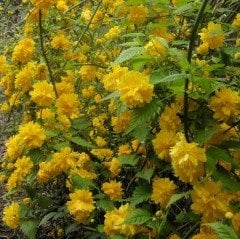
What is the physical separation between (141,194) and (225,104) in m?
0.53

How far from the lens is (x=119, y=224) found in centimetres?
185

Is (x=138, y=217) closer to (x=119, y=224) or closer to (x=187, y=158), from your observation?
(x=119, y=224)

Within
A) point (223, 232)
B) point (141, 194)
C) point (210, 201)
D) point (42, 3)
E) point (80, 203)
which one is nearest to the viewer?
point (223, 232)

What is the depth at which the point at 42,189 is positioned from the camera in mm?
2984

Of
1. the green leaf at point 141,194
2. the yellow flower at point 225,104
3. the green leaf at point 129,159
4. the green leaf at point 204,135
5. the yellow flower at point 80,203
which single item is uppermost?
the yellow flower at point 225,104

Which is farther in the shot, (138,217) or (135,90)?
(138,217)

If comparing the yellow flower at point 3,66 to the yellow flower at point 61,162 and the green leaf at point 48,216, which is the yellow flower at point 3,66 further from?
the green leaf at point 48,216

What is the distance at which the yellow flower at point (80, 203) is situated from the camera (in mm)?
2033

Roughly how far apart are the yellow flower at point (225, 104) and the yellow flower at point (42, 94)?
752 mm

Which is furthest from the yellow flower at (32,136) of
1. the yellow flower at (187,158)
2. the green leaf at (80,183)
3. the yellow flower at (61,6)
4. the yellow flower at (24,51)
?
the yellow flower at (61,6)

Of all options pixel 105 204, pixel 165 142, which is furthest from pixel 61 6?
pixel 165 142

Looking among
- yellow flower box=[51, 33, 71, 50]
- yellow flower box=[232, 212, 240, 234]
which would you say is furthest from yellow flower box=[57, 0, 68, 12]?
yellow flower box=[232, 212, 240, 234]

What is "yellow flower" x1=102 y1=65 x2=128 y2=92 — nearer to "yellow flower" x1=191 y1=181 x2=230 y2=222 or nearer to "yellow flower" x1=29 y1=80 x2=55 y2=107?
"yellow flower" x1=29 y1=80 x2=55 y2=107

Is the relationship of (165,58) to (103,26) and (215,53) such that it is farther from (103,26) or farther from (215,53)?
(103,26)
